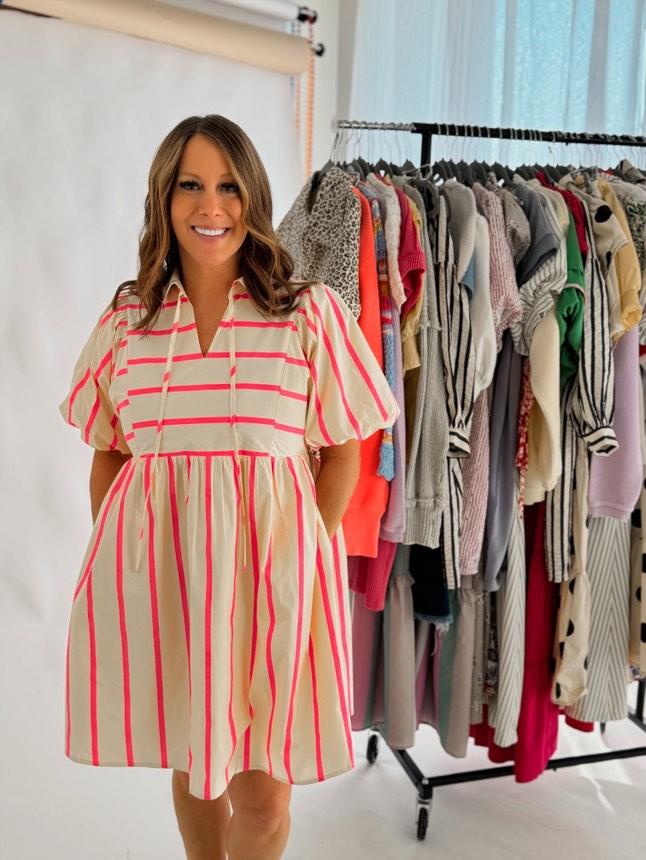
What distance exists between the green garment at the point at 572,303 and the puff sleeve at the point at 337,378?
1.70 ft

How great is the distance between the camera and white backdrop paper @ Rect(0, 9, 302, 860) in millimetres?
2297

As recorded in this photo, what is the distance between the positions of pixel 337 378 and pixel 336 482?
0.19 metres

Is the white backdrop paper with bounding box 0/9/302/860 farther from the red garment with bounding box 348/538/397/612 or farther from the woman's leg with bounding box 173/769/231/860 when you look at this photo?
the red garment with bounding box 348/538/397/612

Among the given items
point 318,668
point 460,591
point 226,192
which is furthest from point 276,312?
point 460,591

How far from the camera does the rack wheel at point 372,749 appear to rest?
2.30 meters

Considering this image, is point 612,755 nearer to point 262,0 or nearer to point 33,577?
point 33,577

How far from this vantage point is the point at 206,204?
4.48 feet

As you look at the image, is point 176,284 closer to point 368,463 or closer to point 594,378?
point 368,463

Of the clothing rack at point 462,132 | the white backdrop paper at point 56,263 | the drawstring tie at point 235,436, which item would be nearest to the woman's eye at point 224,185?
the drawstring tie at point 235,436

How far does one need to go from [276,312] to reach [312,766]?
73 centimetres

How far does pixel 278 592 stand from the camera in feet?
4.52

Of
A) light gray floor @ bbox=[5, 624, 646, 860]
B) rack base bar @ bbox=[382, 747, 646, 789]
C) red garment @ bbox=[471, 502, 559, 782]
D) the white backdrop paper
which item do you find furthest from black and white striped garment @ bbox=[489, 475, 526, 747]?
the white backdrop paper

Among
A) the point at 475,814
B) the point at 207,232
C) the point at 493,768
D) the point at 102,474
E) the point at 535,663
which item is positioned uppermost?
the point at 207,232

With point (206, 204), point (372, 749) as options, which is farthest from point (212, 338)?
point (372, 749)
